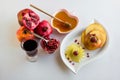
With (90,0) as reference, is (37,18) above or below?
below

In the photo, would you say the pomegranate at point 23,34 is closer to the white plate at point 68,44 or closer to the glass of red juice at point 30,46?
the glass of red juice at point 30,46

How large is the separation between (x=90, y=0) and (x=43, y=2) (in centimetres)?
21

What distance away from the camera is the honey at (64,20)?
94 centimetres

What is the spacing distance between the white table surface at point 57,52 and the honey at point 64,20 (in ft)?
0.09

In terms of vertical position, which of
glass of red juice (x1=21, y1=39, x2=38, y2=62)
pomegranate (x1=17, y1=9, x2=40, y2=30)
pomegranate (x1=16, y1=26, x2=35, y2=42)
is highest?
pomegranate (x1=17, y1=9, x2=40, y2=30)

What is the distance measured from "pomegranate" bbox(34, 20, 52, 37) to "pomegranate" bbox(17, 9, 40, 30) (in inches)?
0.6

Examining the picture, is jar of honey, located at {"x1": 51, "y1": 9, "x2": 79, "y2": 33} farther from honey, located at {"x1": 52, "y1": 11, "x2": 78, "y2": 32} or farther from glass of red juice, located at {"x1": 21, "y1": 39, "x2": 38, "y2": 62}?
glass of red juice, located at {"x1": 21, "y1": 39, "x2": 38, "y2": 62}

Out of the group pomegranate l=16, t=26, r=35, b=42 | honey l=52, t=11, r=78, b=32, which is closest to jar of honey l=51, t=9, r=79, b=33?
honey l=52, t=11, r=78, b=32

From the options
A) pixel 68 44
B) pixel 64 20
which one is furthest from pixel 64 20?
pixel 68 44

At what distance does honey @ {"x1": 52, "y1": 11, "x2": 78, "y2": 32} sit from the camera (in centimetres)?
94

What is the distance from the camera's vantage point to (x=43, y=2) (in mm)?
1014

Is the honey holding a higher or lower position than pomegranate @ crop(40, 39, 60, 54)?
higher
